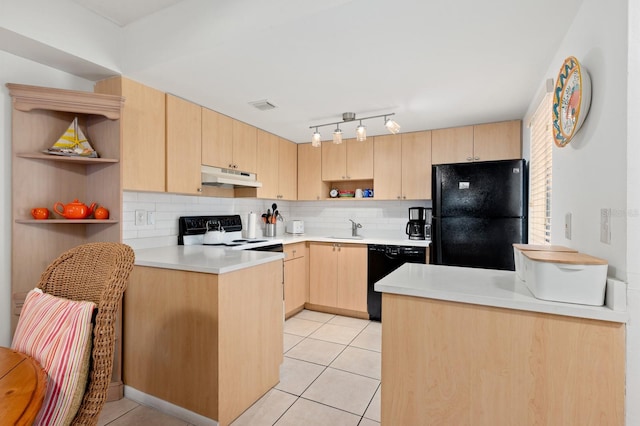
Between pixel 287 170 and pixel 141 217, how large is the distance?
6.38 ft

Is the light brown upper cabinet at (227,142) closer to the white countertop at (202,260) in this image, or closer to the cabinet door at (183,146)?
the cabinet door at (183,146)

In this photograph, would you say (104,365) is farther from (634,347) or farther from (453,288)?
(634,347)

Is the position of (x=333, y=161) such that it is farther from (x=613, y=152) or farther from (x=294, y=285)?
(x=613, y=152)

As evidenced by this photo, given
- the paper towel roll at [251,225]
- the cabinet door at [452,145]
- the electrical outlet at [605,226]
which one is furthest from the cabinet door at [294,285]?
the electrical outlet at [605,226]

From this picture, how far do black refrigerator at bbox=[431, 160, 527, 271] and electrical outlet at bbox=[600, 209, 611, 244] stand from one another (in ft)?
5.46

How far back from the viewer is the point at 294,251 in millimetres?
3680

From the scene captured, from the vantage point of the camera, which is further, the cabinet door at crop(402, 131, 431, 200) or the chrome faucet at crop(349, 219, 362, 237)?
the chrome faucet at crop(349, 219, 362, 237)

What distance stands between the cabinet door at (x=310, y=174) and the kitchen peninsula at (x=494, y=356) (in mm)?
2921

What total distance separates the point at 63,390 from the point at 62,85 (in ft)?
6.98

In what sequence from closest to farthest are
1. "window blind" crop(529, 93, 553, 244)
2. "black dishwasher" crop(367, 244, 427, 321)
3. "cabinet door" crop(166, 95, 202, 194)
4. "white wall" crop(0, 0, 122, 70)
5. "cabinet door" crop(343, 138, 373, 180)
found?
"white wall" crop(0, 0, 122, 70)
"window blind" crop(529, 93, 553, 244)
"cabinet door" crop(166, 95, 202, 194)
"black dishwasher" crop(367, 244, 427, 321)
"cabinet door" crop(343, 138, 373, 180)

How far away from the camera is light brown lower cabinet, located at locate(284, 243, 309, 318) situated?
3.54m

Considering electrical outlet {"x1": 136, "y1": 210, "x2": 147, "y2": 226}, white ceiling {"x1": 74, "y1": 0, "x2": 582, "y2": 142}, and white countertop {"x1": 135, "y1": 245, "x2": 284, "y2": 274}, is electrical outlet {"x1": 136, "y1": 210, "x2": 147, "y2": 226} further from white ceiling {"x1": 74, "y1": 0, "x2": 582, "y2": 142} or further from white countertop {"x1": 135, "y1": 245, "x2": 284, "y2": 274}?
white ceiling {"x1": 74, "y1": 0, "x2": 582, "y2": 142}

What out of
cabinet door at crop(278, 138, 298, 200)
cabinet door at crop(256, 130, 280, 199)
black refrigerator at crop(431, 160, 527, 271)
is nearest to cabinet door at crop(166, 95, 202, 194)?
cabinet door at crop(256, 130, 280, 199)

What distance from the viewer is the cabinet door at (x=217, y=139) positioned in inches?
114
